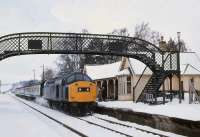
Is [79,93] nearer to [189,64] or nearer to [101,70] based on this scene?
[189,64]

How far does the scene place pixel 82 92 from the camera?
31516 mm

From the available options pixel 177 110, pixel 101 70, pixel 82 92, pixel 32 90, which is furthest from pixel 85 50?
pixel 32 90

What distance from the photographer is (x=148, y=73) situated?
4525 centimetres

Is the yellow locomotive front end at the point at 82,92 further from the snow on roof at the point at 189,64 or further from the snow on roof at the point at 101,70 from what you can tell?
the snow on roof at the point at 101,70

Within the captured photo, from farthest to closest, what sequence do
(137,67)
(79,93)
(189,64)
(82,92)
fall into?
1. (189,64)
2. (137,67)
3. (82,92)
4. (79,93)

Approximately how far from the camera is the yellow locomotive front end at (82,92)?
31.2 meters

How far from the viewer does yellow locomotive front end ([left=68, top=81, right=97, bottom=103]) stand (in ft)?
102

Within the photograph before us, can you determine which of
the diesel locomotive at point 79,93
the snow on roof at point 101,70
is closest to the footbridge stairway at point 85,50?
the diesel locomotive at point 79,93

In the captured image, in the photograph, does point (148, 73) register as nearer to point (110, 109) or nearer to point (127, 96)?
point (127, 96)

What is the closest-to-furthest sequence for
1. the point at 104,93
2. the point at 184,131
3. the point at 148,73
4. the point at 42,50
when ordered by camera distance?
1. the point at 184,131
2. the point at 42,50
3. the point at 148,73
4. the point at 104,93

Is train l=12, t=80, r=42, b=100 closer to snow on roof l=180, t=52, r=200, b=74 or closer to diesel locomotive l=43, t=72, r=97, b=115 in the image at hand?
snow on roof l=180, t=52, r=200, b=74

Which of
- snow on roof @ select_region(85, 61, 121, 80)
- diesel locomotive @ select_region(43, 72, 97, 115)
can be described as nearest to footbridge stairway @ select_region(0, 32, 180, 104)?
diesel locomotive @ select_region(43, 72, 97, 115)

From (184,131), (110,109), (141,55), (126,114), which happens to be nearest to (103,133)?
(184,131)

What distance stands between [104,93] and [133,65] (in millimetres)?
9324
